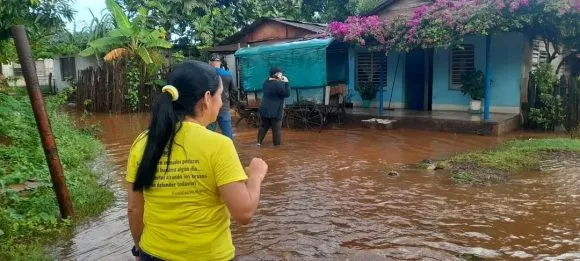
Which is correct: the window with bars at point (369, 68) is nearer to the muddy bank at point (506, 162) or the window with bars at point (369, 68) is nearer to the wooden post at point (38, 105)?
the muddy bank at point (506, 162)

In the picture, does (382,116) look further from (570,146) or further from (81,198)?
(81,198)

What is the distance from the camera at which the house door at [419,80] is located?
14.2 m

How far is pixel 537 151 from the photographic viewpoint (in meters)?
8.55

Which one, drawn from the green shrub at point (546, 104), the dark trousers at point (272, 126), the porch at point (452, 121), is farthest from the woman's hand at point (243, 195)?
the green shrub at point (546, 104)

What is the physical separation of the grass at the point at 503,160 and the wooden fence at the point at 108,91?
40.9 feet

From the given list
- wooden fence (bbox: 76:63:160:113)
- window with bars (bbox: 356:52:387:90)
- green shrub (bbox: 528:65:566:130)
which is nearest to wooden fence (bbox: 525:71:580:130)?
green shrub (bbox: 528:65:566:130)

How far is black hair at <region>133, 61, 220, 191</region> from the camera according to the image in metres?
1.92

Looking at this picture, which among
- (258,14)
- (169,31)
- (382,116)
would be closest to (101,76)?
(169,31)

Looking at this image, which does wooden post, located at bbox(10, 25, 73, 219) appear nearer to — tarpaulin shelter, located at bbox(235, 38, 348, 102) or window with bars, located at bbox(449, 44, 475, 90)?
tarpaulin shelter, located at bbox(235, 38, 348, 102)

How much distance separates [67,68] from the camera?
82.8 ft

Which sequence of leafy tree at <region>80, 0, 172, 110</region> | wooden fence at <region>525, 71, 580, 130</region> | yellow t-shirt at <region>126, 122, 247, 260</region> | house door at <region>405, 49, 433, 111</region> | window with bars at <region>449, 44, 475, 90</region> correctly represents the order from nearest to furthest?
yellow t-shirt at <region>126, 122, 247, 260</region> < wooden fence at <region>525, 71, 580, 130</region> < window with bars at <region>449, 44, 475, 90</region> < house door at <region>405, 49, 433, 111</region> < leafy tree at <region>80, 0, 172, 110</region>

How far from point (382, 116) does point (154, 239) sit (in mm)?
11323

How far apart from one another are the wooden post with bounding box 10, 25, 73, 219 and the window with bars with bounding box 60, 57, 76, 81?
21.8 meters

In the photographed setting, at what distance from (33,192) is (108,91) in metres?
12.7
